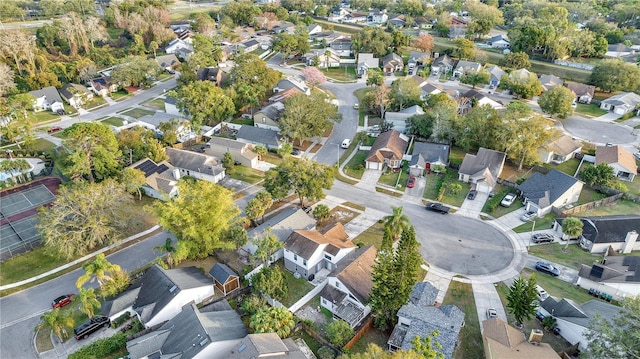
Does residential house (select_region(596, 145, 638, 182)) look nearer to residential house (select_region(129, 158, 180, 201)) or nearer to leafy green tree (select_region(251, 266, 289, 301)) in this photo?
leafy green tree (select_region(251, 266, 289, 301))

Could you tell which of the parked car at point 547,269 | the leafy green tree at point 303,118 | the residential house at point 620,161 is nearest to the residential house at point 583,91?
the residential house at point 620,161

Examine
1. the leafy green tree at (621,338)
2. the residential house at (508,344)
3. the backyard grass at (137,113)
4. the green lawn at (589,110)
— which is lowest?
the backyard grass at (137,113)

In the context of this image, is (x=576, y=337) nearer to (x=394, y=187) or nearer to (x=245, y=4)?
(x=394, y=187)

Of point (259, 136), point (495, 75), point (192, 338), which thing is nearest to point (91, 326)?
point (192, 338)

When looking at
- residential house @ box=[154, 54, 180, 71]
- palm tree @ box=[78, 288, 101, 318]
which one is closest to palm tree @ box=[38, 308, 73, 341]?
palm tree @ box=[78, 288, 101, 318]

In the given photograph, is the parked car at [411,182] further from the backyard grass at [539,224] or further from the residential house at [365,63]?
the residential house at [365,63]
